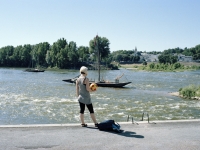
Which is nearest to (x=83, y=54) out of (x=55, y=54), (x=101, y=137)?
(x=55, y=54)

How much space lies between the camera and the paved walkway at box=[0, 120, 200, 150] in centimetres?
697

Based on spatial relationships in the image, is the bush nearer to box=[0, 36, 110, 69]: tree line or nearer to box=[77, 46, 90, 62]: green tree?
box=[0, 36, 110, 69]: tree line

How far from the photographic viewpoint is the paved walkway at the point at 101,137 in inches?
274

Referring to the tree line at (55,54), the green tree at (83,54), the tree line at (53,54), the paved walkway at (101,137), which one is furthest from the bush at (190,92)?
the green tree at (83,54)

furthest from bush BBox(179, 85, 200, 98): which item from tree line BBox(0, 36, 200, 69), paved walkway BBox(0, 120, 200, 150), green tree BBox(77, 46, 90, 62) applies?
green tree BBox(77, 46, 90, 62)

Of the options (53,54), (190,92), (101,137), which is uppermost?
(53,54)

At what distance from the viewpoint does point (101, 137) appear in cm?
774

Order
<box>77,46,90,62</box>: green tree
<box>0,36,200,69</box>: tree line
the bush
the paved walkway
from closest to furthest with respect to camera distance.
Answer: the paved walkway, the bush, <box>0,36,200,69</box>: tree line, <box>77,46,90,62</box>: green tree

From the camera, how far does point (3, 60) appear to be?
6501 inches

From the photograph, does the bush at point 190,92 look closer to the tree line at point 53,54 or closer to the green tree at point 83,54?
the tree line at point 53,54

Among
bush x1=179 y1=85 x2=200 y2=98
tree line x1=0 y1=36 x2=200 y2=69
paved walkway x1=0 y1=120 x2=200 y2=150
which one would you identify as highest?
tree line x1=0 y1=36 x2=200 y2=69

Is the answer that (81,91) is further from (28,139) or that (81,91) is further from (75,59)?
(75,59)

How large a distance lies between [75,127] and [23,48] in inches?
6372

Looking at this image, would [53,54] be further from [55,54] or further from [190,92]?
[190,92]
